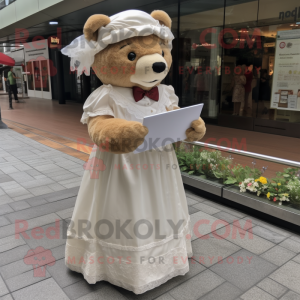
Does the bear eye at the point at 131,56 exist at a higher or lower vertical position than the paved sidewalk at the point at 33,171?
higher

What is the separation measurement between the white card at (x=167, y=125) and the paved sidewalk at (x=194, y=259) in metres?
1.02

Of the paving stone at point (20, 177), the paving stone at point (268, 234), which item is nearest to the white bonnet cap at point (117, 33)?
the paving stone at point (268, 234)

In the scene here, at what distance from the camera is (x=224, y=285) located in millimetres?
2111

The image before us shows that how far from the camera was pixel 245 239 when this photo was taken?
8.83ft

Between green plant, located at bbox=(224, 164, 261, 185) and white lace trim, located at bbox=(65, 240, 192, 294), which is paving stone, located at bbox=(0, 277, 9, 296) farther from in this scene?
green plant, located at bbox=(224, 164, 261, 185)

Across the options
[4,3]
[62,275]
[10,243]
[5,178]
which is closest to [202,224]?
[62,275]

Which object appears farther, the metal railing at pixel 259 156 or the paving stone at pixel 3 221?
the paving stone at pixel 3 221

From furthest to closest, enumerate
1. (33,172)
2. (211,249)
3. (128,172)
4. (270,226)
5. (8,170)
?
(8,170)
(33,172)
(270,226)
(211,249)
(128,172)

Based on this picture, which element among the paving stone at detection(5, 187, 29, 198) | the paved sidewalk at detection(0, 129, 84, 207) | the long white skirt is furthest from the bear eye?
the paving stone at detection(5, 187, 29, 198)

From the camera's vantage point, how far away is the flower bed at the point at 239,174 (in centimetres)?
288

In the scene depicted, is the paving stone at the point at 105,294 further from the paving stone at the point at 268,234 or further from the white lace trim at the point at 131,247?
the paving stone at the point at 268,234

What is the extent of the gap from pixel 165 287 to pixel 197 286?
0.22m

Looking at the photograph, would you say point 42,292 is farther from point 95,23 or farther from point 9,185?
point 9,185

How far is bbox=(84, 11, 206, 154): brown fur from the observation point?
166 centimetres
